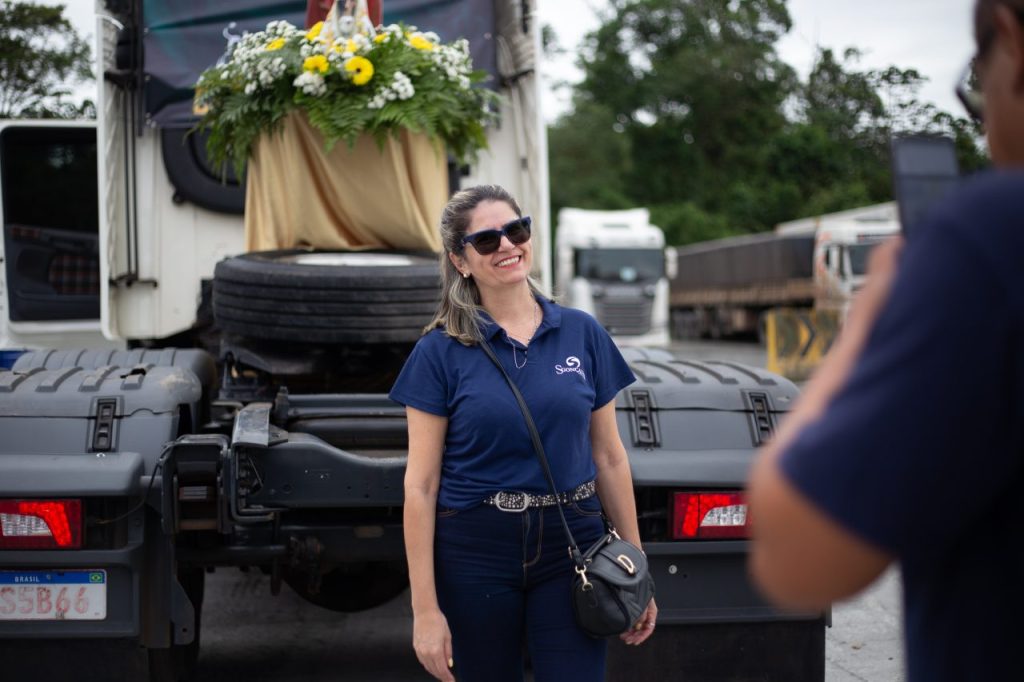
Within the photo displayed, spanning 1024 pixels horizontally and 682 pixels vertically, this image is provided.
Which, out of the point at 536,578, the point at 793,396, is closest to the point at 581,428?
the point at 536,578

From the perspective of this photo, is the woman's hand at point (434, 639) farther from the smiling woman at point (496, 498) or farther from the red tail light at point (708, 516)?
the red tail light at point (708, 516)

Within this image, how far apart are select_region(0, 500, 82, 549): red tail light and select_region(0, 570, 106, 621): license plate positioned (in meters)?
0.10

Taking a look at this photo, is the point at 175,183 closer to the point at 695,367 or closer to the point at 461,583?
the point at 695,367

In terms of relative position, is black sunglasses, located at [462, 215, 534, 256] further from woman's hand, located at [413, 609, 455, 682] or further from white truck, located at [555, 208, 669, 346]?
white truck, located at [555, 208, 669, 346]

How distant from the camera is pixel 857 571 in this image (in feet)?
4.30

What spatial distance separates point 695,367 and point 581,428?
1932 mm

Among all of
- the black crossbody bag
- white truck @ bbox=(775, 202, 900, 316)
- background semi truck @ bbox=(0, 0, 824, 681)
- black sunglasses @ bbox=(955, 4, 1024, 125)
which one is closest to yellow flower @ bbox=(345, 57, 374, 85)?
background semi truck @ bbox=(0, 0, 824, 681)

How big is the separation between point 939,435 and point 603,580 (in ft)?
6.13

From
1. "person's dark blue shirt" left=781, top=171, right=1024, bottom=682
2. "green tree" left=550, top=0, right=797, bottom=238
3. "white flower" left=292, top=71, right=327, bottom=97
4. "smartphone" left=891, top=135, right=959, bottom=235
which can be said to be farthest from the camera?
"green tree" left=550, top=0, right=797, bottom=238

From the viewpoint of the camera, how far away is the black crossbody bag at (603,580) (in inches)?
118

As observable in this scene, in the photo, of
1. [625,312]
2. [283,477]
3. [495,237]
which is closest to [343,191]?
[283,477]

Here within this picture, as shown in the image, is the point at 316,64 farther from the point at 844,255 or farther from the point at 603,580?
the point at 844,255

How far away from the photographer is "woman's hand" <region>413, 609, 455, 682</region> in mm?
3045

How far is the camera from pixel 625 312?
31.1 m
